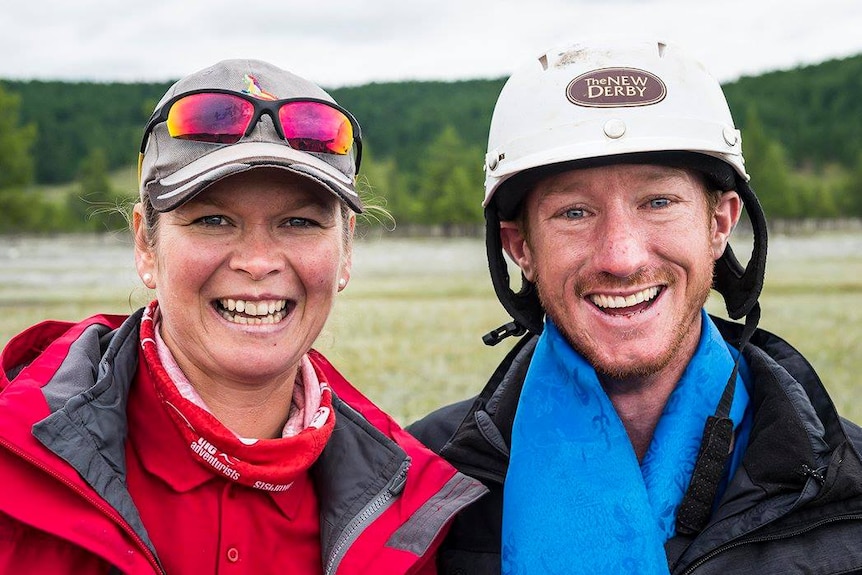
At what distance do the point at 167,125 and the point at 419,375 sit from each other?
34.5 feet

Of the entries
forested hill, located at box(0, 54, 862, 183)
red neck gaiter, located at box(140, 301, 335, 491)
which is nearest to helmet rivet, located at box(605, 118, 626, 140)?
red neck gaiter, located at box(140, 301, 335, 491)

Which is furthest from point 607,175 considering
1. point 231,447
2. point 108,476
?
point 108,476

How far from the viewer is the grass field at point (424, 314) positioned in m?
11.8

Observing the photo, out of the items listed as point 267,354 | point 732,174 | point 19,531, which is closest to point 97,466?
point 19,531

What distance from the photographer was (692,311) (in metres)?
3.52

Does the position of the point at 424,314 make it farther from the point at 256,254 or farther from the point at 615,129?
the point at 256,254

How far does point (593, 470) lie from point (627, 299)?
2.15 ft

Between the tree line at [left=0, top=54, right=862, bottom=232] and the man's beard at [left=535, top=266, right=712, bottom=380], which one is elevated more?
the tree line at [left=0, top=54, right=862, bottom=232]

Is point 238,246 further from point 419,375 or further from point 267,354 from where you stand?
point 419,375

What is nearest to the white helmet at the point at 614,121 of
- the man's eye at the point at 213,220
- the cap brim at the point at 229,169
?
the cap brim at the point at 229,169

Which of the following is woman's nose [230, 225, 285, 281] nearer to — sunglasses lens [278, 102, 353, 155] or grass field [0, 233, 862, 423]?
sunglasses lens [278, 102, 353, 155]

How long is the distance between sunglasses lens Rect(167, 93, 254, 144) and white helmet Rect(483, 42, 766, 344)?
48.1 inches

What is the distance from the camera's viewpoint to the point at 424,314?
21.9 metres

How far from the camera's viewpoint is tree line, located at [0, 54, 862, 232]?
91.4 m
